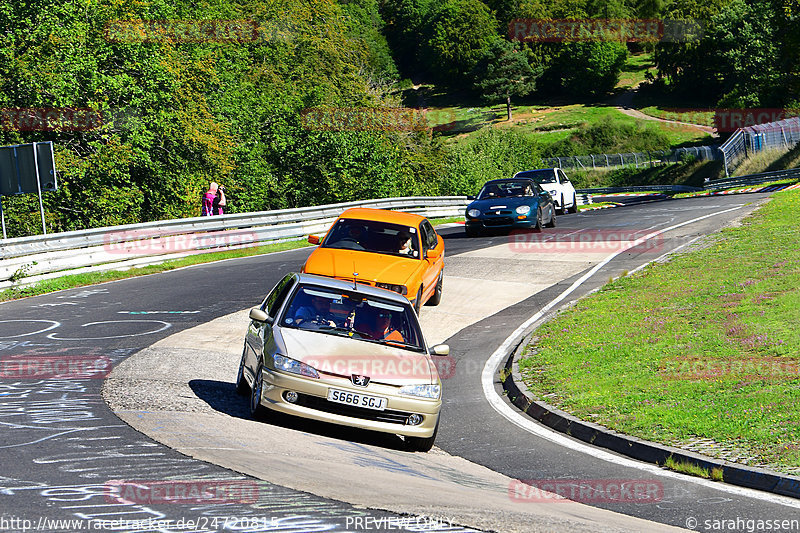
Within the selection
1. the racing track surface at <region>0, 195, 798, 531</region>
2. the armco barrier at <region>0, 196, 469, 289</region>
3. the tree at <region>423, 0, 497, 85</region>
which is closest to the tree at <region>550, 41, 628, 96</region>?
the tree at <region>423, 0, 497, 85</region>

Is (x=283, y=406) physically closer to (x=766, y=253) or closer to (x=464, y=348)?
(x=464, y=348)

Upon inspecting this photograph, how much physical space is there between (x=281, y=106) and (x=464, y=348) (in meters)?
37.4

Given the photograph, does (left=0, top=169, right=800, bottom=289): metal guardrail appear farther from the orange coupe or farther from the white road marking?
the white road marking

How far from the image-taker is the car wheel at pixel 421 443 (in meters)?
8.55

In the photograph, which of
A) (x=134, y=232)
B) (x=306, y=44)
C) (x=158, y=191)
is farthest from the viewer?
(x=306, y=44)

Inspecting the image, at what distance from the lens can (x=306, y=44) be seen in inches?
2549

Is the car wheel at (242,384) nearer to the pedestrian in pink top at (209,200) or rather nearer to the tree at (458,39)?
the pedestrian in pink top at (209,200)

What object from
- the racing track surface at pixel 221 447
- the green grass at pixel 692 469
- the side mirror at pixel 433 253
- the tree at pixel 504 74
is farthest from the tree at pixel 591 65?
the green grass at pixel 692 469

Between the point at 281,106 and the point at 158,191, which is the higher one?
the point at 281,106

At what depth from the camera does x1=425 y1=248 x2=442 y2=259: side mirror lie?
14.9m

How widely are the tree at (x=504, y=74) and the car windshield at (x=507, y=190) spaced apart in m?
102

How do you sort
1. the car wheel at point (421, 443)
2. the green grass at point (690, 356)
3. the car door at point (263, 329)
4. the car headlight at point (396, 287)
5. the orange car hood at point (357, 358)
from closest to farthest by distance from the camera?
the orange car hood at point (357, 358) → the car wheel at point (421, 443) → the green grass at point (690, 356) → the car door at point (263, 329) → the car headlight at point (396, 287)

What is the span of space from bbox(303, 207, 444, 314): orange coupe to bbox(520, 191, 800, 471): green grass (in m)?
2.19


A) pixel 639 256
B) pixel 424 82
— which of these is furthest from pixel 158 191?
pixel 424 82
